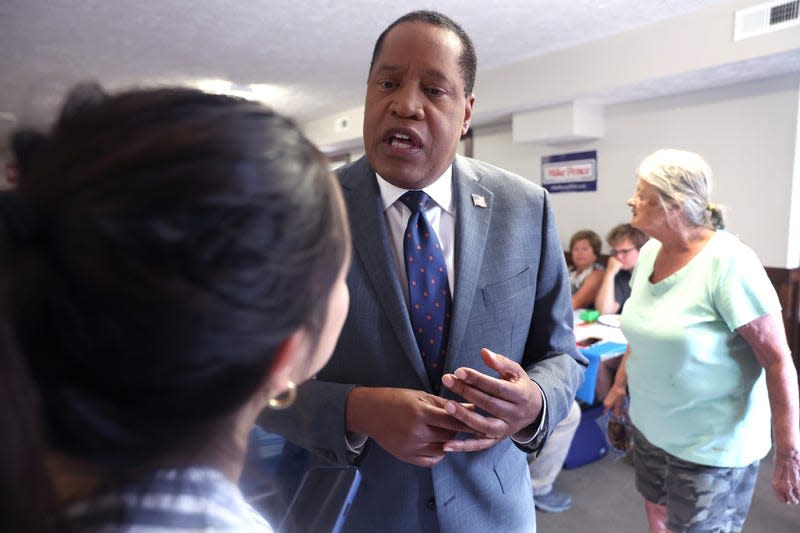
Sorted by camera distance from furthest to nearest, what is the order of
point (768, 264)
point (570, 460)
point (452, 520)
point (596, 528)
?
point (768, 264) < point (570, 460) < point (596, 528) < point (452, 520)

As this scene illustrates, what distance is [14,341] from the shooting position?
0.41 metres

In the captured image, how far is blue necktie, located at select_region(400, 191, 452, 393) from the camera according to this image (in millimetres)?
1035

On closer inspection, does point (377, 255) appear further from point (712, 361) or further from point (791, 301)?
point (791, 301)

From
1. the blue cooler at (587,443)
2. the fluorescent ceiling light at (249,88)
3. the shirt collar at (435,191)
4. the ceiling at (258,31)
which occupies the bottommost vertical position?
the blue cooler at (587,443)

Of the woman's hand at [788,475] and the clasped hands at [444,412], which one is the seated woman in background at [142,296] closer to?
the clasped hands at [444,412]

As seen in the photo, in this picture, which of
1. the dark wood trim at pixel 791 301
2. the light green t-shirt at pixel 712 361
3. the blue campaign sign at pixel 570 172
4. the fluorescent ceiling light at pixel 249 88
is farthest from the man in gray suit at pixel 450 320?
the fluorescent ceiling light at pixel 249 88

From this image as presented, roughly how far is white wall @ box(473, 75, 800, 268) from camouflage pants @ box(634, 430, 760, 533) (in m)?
2.80

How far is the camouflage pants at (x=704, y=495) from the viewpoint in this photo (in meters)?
1.65

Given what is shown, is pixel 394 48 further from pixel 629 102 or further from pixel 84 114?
pixel 629 102

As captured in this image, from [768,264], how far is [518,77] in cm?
276

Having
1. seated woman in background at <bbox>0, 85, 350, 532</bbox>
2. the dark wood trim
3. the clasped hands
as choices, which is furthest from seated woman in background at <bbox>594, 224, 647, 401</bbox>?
seated woman in background at <bbox>0, 85, 350, 532</bbox>

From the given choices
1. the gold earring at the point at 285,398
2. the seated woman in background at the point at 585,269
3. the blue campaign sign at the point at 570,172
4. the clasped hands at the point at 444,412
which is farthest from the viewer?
the blue campaign sign at the point at 570,172

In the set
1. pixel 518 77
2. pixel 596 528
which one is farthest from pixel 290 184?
pixel 518 77

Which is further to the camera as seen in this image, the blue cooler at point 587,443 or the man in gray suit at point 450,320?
the blue cooler at point 587,443
